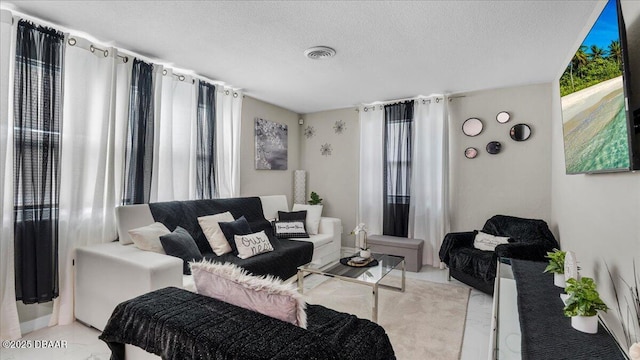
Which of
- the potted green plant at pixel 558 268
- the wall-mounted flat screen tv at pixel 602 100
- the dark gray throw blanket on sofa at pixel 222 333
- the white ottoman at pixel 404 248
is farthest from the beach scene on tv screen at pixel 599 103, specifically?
the white ottoman at pixel 404 248

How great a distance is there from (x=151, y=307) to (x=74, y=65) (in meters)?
2.41

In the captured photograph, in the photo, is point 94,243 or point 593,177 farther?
point 94,243

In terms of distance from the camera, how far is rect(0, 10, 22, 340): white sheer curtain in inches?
84.2

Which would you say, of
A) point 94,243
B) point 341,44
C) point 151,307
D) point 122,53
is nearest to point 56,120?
point 122,53

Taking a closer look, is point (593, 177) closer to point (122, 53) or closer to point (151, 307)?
point (151, 307)

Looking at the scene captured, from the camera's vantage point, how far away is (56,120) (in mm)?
2387

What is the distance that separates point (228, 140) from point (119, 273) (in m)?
2.15

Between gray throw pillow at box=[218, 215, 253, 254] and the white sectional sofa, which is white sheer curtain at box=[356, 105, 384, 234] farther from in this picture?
the white sectional sofa

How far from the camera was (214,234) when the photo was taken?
10.1ft

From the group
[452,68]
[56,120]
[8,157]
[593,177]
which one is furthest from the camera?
[452,68]

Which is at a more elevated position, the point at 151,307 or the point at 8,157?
the point at 8,157

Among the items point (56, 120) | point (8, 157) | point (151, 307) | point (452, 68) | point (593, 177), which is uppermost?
point (452, 68)

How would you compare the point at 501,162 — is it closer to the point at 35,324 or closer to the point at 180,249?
the point at 180,249

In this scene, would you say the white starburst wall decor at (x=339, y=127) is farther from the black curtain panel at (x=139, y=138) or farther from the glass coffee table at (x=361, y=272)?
the black curtain panel at (x=139, y=138)
